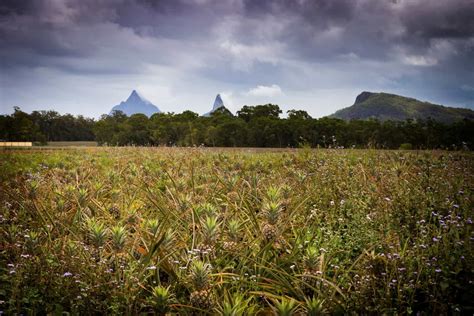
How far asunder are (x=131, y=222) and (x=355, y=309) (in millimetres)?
3004

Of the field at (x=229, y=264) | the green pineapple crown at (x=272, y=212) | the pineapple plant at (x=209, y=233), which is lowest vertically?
the field at (x=229, y=264)

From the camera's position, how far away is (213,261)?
11.9 feet

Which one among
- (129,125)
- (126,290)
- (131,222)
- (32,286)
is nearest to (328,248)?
(126,290)

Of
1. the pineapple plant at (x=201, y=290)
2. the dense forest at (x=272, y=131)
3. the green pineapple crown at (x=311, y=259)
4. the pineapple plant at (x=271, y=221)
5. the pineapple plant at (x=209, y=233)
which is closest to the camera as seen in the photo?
the pineapple plant at (x=201, y=290)

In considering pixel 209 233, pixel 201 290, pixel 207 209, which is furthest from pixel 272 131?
pixel 201 290

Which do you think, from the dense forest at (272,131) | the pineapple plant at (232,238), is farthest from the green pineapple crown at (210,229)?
the dense forest at (272,131)

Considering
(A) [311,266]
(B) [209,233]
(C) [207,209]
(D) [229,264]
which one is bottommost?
(D) [229,264]

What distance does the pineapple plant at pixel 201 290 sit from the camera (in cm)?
262

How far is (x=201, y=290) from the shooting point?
9.04 feet

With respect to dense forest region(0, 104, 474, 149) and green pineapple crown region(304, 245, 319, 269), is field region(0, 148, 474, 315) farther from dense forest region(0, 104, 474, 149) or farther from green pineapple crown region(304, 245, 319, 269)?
dense forest region(0, 104, 474, 149)

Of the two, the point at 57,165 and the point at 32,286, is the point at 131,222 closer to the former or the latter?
the point at 32,286

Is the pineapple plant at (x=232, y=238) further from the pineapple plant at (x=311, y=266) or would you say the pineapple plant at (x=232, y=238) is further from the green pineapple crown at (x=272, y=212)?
the pineapple plant at (x=311, y=266)

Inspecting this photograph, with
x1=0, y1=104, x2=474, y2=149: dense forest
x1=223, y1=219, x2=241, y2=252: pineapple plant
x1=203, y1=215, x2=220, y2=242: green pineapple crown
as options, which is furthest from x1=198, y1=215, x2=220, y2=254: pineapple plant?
x1=0, y1=104, x2=474, y2=149: dense forest

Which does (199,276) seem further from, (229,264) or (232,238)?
(232,238)
